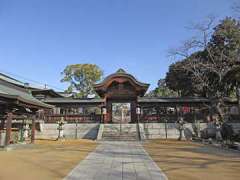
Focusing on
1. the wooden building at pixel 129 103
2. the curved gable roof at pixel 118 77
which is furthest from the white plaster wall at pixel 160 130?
the curved gable roof at pixel 118 77

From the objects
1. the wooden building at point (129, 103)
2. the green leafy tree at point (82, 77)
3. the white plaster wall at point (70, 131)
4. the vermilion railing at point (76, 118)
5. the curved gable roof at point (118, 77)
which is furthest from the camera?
the green leafy tree at point (82, 77)

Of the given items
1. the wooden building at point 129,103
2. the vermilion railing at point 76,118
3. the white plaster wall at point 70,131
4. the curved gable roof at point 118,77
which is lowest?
the white plaster wall at point 70,131

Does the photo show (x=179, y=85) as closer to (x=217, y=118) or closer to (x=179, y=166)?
(x=217, y=118)

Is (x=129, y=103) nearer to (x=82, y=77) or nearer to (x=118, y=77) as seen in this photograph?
(x=118, y=77)

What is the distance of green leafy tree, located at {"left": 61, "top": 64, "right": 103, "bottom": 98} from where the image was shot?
51.2m

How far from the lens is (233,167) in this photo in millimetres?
8820

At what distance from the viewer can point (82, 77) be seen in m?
51.8

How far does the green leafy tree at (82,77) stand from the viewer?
168ft

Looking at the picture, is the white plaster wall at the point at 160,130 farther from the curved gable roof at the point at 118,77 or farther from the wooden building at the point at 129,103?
the curved gable roof at the point at 118,77

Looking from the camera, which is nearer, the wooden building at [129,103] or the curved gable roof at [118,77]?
the curved gable roof at [118,77]

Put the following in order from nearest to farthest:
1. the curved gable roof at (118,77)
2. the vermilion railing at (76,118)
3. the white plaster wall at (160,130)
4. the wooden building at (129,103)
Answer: the white plaster wall at (160,130) → the curved gable roof at (118,77) → the wooden building at (129,103) → the vermilion railing at (76,118)

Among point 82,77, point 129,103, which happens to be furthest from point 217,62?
point 82,77

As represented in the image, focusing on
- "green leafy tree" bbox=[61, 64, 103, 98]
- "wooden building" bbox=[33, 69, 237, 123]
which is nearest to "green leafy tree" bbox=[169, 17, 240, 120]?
"wooden building" bbox=[33, 69, 237, 123]

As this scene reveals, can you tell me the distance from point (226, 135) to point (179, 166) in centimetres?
1515
